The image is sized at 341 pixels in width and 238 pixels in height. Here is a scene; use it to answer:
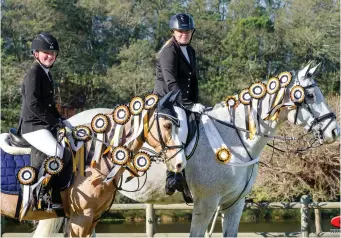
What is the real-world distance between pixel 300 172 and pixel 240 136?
11382 mm

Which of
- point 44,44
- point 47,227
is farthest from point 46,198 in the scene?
point 44,44

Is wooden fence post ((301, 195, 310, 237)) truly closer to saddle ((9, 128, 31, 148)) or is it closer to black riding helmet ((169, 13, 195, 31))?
black riding helmet ((169, 13, 195, 31))

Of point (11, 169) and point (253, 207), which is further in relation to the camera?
point (253, 207)

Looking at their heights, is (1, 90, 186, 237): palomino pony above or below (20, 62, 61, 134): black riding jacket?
below

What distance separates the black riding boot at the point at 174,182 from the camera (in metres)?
6.14

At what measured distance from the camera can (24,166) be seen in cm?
529

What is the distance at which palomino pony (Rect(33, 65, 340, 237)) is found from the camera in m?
6.10

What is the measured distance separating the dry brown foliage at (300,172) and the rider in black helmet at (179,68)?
10105 millimetres

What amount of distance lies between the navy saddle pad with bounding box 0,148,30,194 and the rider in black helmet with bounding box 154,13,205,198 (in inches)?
63.9

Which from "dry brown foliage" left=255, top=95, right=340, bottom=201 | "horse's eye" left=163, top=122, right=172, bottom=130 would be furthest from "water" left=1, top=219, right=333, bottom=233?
"horse's eye" left=163, top=122, right=172, bottom=130

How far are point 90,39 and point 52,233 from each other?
99.8ft

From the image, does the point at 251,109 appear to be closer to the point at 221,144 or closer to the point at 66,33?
the point at 221,144

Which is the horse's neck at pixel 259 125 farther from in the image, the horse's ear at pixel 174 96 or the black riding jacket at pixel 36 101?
the black riding jacket at pixel 36 101

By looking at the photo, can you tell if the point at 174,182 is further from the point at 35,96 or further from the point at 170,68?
the point at 35,96
